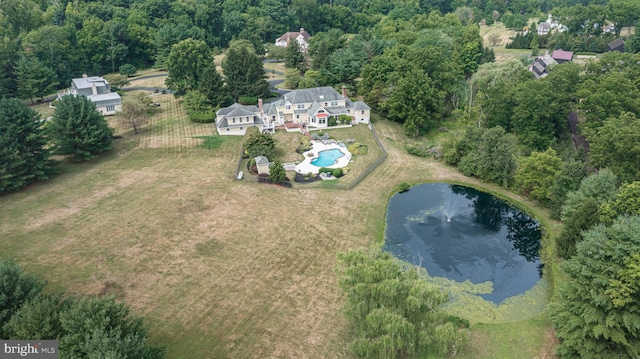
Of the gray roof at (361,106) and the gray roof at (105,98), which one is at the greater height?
the gray roof at (105,98)

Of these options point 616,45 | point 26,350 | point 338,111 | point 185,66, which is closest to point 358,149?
point 338,111

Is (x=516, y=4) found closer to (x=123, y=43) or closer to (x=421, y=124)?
(x=421, y=124)

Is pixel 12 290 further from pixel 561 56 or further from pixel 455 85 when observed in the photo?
pixel 561 56

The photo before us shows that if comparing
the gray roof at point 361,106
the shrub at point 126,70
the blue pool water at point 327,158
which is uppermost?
the shrub at point 126,70

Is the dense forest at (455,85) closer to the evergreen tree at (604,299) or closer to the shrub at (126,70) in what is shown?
the evergreen tree at (604,299)

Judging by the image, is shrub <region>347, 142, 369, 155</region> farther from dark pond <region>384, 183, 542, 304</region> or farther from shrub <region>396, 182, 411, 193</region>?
dark pond <region>384, 183, 542, 304</region>

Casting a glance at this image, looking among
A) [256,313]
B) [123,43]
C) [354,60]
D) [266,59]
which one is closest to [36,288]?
[256,313]

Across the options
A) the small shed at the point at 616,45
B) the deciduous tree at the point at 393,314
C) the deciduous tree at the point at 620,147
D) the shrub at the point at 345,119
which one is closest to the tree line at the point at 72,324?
the deciduous tree at the point at 393,314
